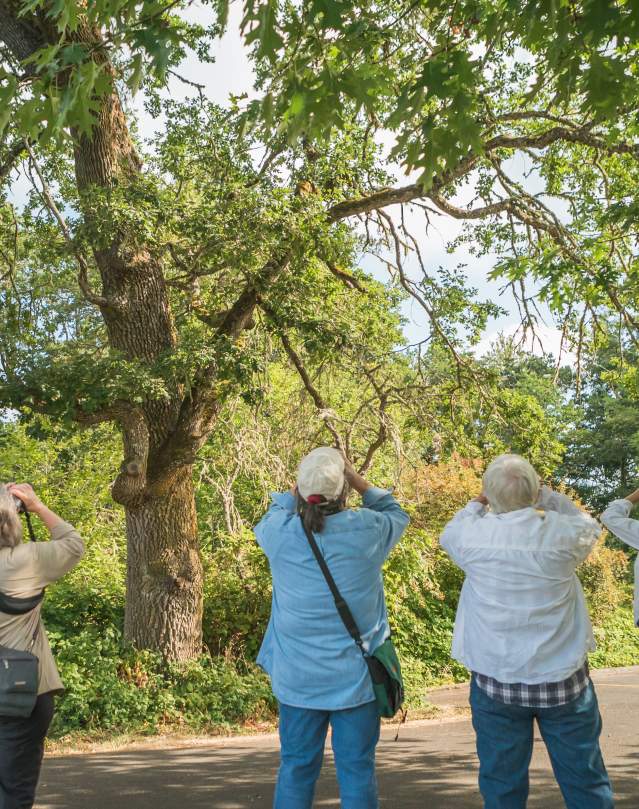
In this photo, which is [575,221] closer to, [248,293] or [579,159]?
[579,159]

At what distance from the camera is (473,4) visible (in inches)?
219

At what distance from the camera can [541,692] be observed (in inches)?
139

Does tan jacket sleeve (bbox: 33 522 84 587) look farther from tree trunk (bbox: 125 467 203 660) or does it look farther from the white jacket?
tree trunk (bbox: 125 467 203 660)

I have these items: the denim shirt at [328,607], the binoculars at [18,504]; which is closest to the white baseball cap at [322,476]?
the denim shirt at [328,607]

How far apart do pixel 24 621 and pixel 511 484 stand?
2406 millimetres

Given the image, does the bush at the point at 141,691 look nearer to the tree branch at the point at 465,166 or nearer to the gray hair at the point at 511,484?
the tree branch at the point at 465,166

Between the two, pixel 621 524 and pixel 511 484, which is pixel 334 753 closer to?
pixel 511 484

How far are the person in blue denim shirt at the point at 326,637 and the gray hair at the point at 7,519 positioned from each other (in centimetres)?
125

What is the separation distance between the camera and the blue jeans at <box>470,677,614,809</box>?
3.53 metres

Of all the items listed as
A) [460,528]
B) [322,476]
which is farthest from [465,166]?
[322,476]

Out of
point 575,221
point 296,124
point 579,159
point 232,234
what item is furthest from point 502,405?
point 296,124

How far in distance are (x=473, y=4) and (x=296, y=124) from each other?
1.93 m

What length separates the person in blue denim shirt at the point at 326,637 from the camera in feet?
12.0

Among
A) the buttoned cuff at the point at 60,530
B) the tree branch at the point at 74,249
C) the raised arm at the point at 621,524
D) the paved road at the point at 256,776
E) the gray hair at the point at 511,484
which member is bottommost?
the paved road at the point at 256,776
